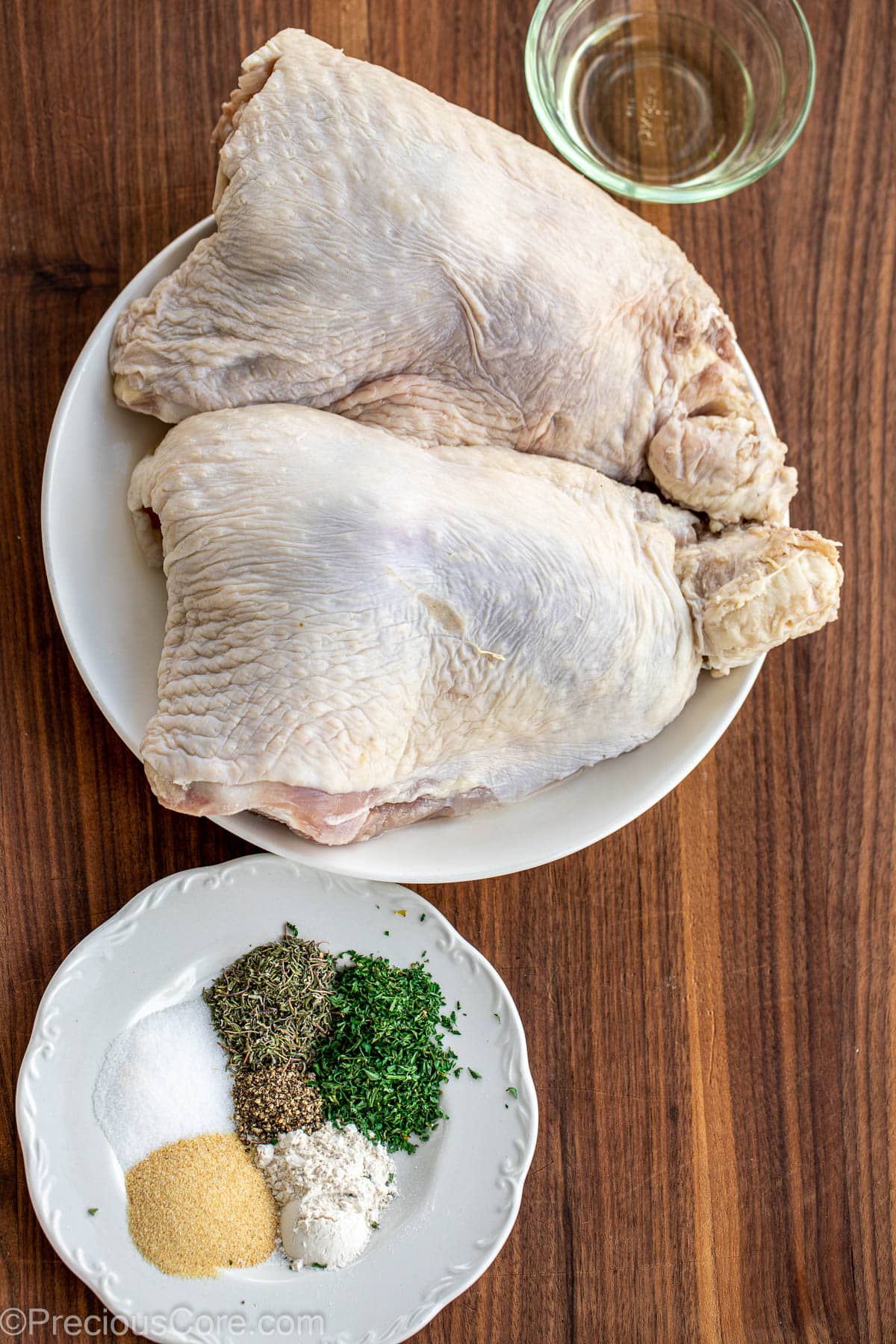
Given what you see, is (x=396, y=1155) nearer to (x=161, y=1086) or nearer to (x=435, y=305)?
(x=161, y=1086)

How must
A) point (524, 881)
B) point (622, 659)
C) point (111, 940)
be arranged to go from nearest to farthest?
point (622, 659), point (111, 940), point (524, 881)

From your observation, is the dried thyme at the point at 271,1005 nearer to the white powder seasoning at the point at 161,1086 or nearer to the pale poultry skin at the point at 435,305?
the white powder seasoning at the point at 161,1086

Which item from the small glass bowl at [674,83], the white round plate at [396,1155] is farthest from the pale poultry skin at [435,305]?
Answer: the white round plate at [396,1155]

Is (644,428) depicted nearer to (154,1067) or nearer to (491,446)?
(491,446)

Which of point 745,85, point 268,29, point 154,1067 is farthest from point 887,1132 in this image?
point 268,29

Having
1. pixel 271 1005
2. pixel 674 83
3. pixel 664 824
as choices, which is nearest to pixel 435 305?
pixel 674 83

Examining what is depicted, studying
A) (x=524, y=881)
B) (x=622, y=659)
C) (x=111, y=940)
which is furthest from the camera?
(x=524, y=881)

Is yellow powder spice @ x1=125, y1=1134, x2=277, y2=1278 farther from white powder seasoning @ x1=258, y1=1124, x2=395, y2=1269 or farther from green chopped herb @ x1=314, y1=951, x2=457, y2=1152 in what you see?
green chopped herb @ x1=314, y1=951, x2=457, y2=1152
